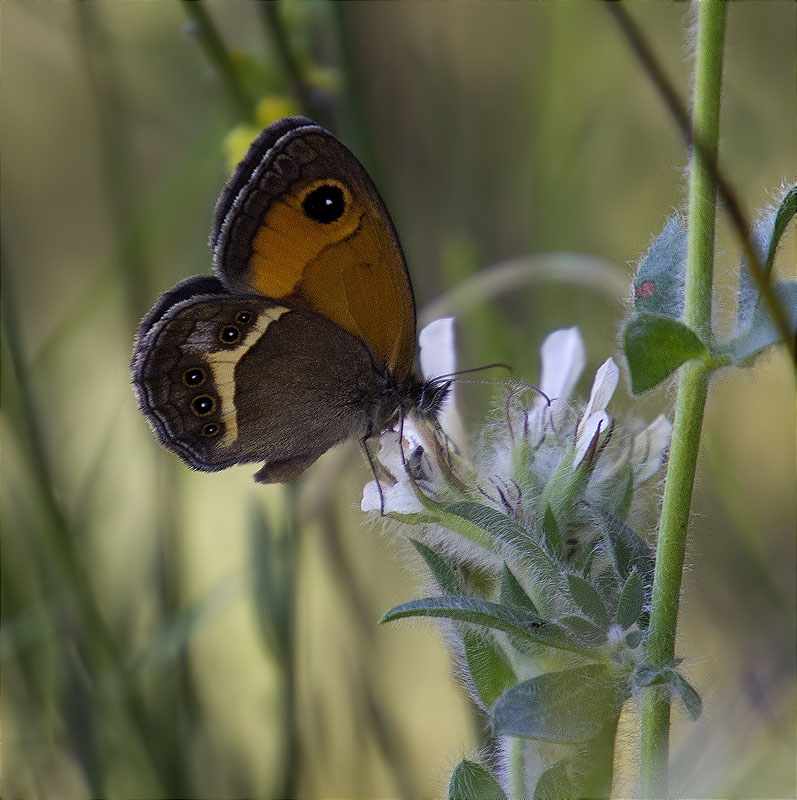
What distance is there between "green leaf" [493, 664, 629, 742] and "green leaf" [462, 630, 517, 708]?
0.12ft

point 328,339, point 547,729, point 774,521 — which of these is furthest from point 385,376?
point 774,521

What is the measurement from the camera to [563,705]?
18.1 inches

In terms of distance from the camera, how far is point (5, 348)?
0.83 m

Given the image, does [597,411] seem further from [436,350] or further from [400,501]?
[436,350]

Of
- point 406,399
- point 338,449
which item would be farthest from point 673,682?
point 338,449

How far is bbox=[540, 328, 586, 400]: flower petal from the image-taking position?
0.65 metres

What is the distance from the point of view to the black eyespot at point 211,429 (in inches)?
27.8

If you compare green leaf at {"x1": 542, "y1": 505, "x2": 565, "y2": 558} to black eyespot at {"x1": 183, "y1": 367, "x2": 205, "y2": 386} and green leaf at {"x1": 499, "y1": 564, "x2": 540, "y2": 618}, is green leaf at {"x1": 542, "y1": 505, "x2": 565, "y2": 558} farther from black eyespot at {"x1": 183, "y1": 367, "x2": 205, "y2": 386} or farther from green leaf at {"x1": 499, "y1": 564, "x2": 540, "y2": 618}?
black eyespot at {"x1": 183, "y1": 367, "x2": 205, "y2": 386}

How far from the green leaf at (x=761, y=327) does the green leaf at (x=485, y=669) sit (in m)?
0.19

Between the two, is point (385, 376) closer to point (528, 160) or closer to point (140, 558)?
point (140, 558)

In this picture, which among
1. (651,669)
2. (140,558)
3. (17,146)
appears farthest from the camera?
(17,146)

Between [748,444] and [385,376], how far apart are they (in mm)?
1003

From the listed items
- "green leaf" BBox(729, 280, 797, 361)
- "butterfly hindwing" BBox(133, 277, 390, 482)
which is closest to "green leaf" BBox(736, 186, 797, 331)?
"green leaf" BBox(729, 280, 797, 361)

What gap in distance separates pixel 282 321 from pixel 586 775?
39 centimetres
